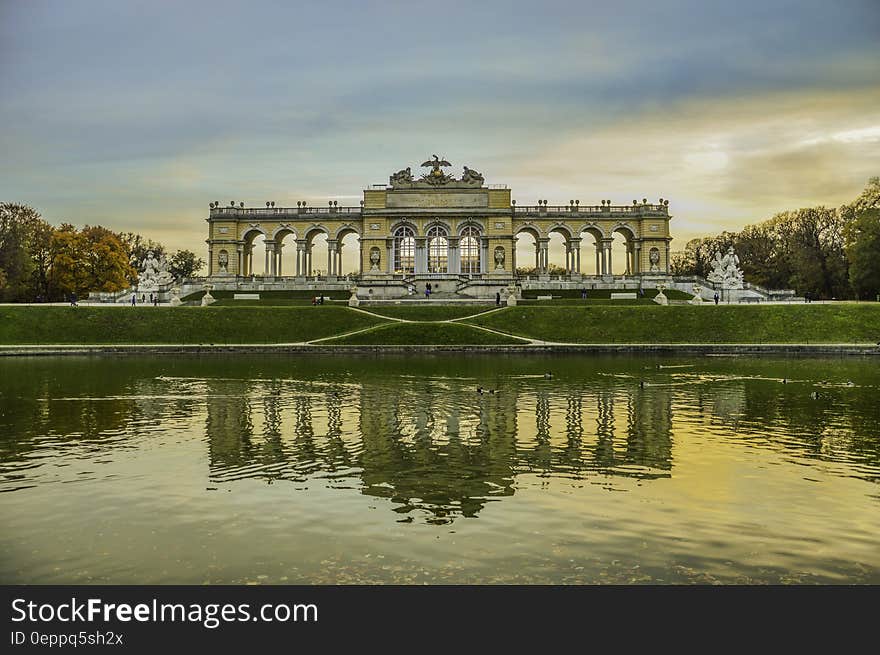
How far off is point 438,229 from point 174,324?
41459 millimetres

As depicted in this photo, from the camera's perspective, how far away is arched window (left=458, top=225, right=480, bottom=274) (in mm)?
89250

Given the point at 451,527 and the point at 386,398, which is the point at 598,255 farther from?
the point at 451,527

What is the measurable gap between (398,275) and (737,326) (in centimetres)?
4433

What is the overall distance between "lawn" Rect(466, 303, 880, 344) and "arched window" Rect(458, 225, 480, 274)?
33.0m

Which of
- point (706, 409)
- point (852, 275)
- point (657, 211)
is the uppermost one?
point (657, 211)

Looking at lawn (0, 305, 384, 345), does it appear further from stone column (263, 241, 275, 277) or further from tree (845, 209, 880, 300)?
tree (845, 209, 880, 300)

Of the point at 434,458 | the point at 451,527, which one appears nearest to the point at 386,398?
the point at 434,458

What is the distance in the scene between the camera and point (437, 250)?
89812 millimetres

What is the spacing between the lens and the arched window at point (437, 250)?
89.1m

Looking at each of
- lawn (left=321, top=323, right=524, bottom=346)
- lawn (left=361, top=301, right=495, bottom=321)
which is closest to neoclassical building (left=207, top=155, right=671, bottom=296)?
lawn (left=361, top=301, right=495, bottom=321)

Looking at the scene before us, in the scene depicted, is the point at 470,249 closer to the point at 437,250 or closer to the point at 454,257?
the point at 454,257
